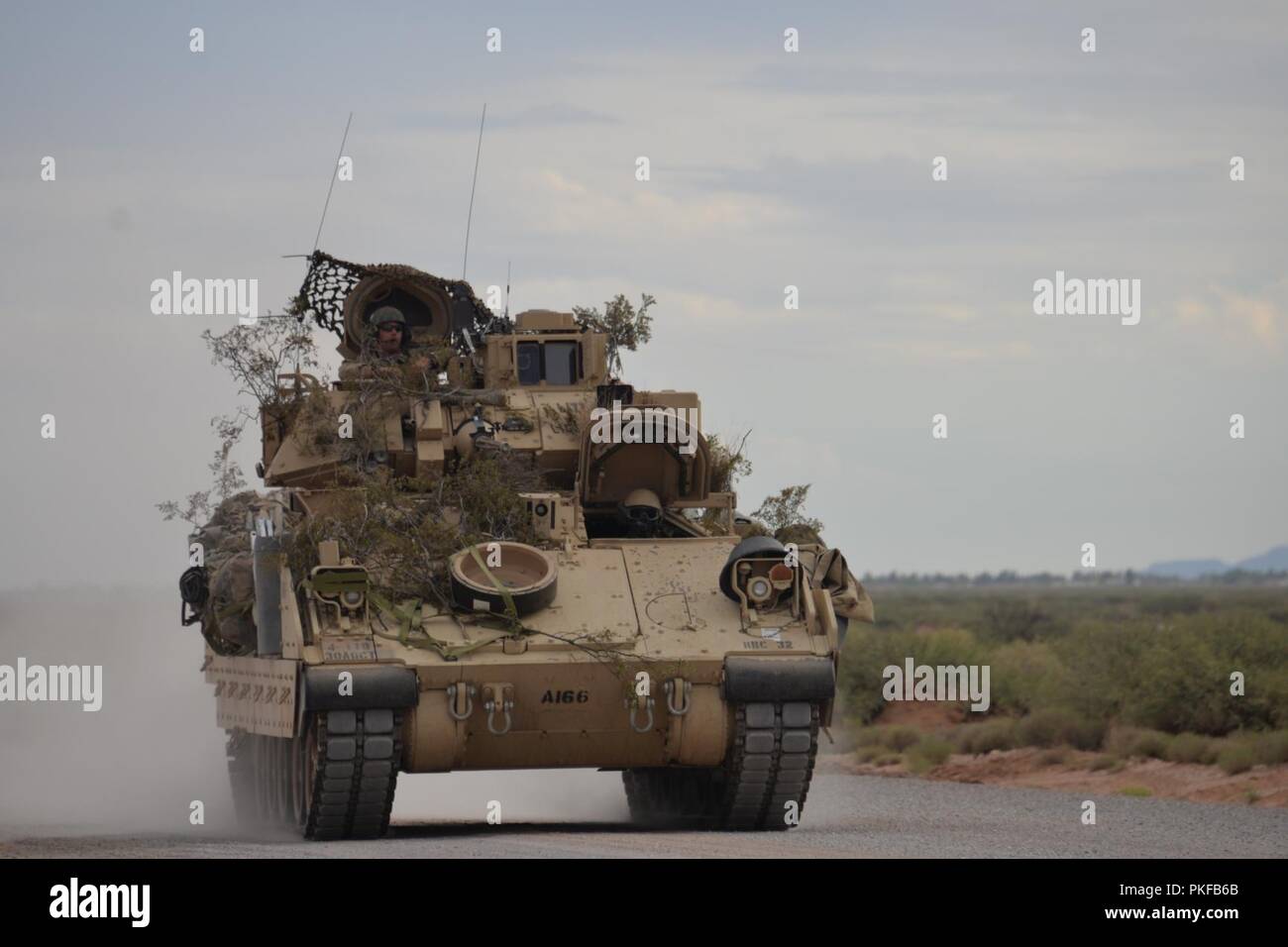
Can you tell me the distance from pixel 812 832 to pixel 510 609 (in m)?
3.07

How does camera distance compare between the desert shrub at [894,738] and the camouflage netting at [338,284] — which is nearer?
the camouflage netting at [338,284]

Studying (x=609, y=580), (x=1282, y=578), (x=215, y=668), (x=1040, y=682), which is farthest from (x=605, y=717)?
(x=1282, y=578)

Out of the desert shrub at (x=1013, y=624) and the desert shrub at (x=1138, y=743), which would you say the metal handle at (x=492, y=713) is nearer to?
the desert shrub at (x=1138, y=743)

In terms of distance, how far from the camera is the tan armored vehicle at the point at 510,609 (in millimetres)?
17359

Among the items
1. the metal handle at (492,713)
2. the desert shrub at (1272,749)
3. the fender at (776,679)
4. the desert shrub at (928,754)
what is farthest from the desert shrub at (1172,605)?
the metal handle at (492,713)

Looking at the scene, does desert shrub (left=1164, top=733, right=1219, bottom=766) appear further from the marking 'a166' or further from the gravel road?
the marking 'a166'

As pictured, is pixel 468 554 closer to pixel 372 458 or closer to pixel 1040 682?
pixel 372 458

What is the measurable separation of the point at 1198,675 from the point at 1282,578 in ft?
430

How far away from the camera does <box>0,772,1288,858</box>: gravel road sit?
51.3ft

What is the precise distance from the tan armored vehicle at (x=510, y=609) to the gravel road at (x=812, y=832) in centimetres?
67

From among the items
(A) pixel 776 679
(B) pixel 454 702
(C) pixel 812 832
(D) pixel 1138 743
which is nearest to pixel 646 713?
(A) pixel 776 679

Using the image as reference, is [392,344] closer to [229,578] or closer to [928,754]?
[229,578]

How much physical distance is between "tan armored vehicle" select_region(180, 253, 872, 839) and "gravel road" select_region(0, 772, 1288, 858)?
67 centimetres

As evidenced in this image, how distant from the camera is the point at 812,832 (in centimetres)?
1853
